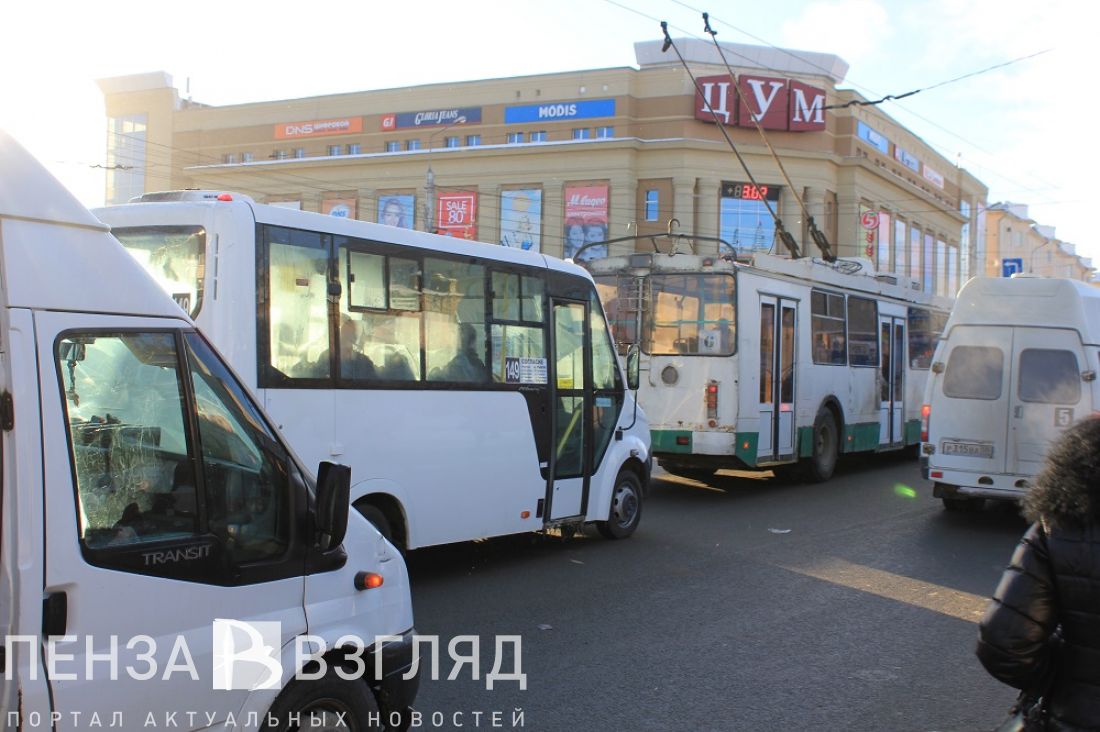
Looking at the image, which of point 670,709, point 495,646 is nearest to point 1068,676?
point 670,709

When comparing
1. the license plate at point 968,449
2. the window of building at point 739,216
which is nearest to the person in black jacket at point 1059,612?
the license plate at point 968,449

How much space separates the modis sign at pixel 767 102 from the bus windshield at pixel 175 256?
48.3m

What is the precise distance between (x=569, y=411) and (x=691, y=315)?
14.6 ft

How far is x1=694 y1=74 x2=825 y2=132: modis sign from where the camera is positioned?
2044 inches

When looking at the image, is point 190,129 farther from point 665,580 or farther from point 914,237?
point 665,580

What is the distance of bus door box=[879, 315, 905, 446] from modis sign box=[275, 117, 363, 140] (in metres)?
47.6

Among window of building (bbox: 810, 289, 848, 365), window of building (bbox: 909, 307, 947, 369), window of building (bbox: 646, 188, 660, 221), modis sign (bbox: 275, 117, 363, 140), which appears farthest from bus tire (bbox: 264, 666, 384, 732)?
modis sign (bbox: 275, 117, 363, 140)

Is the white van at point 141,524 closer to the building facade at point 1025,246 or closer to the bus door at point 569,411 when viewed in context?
the bus door at point 569,411

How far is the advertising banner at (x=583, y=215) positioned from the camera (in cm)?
5219

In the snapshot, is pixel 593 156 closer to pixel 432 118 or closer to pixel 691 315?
pixel 432 118

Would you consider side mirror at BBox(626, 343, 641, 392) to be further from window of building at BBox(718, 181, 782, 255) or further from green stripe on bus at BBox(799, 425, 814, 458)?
window of building at BBox(718, 181, 782, 255)

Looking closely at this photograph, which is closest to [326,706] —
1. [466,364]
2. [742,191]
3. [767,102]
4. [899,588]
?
[466,364]

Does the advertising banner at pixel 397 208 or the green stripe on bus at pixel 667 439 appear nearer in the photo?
→ the green stripe on bus at pixel 667 439

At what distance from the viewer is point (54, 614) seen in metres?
2.65
